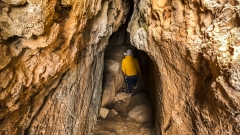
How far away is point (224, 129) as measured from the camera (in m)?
2.03

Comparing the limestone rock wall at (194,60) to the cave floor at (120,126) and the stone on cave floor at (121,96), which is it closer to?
the cave floor at (120,126)

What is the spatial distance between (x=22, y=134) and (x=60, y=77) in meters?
0.80

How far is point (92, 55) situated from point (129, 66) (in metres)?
2.49

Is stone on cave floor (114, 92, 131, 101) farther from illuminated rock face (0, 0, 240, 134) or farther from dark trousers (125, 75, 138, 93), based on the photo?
illuminated rock face (0, 0, 240, 134)

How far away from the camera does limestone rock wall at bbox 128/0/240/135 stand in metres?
1.85

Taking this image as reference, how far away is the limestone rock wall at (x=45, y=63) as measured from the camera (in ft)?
6.10

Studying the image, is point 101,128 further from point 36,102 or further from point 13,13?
point 13,13

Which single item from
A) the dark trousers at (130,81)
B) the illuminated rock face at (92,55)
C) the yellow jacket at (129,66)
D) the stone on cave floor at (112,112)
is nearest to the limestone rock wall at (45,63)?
the illuminated rock face at (92,55)

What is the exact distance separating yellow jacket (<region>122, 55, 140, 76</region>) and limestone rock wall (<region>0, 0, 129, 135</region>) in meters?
2.38

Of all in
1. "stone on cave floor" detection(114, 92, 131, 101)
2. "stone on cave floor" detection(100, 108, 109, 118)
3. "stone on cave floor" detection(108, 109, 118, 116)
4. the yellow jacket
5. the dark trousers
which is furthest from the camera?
the dark trousers

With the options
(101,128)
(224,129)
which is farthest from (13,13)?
(101,128)

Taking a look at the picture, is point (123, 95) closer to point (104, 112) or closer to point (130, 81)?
point (130, 81)

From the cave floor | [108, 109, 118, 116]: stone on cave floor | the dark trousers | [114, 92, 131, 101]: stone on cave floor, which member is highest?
the dark trousers

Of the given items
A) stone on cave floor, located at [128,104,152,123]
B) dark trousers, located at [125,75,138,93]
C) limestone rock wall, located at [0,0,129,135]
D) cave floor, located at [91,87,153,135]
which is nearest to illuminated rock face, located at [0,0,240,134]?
limestone rock wall, located at [0,0,129,135]
